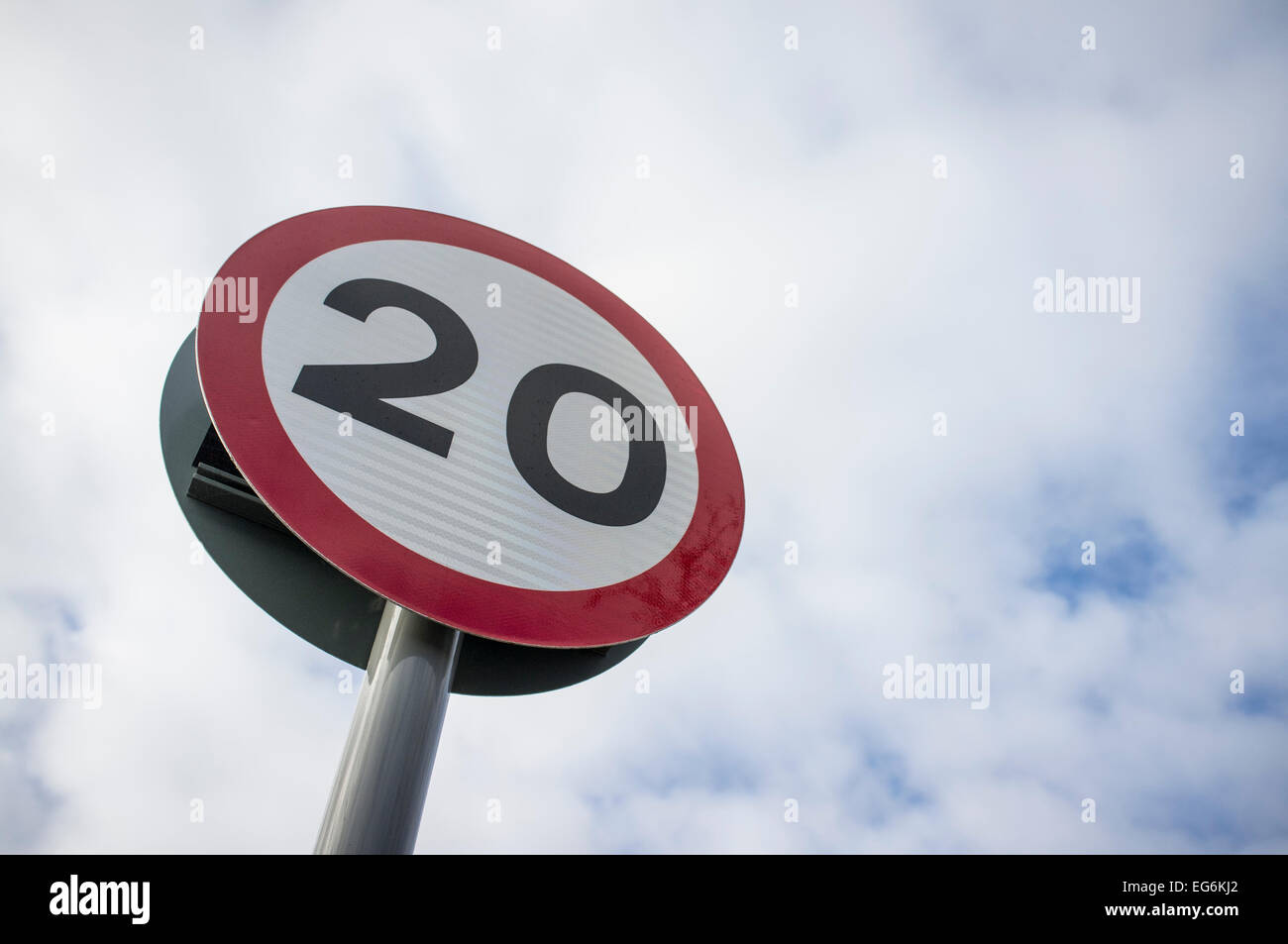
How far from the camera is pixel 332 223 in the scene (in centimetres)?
239

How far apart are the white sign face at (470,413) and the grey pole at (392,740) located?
0.61 feet

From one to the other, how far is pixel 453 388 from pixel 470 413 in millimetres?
81

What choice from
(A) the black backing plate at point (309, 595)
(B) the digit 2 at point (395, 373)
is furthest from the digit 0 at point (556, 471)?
(A) the black backing plate at point (309, 595)

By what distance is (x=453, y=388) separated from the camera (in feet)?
6.85

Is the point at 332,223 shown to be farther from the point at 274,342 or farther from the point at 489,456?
the point at 489,456

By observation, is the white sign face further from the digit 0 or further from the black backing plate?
the black backing plate

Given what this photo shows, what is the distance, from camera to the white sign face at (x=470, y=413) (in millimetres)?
1790

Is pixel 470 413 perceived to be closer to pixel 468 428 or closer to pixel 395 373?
pixel 468 428

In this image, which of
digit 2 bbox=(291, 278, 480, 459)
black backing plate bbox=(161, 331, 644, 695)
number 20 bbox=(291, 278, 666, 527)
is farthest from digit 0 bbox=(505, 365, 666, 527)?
black backing plate bbox=(161, 331, 644, 695)

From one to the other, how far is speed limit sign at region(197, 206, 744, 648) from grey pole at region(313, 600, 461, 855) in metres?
0.16

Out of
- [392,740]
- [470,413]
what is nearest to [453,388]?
[470,413]

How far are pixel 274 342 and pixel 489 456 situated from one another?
51cm

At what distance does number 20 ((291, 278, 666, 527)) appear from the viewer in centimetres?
193
